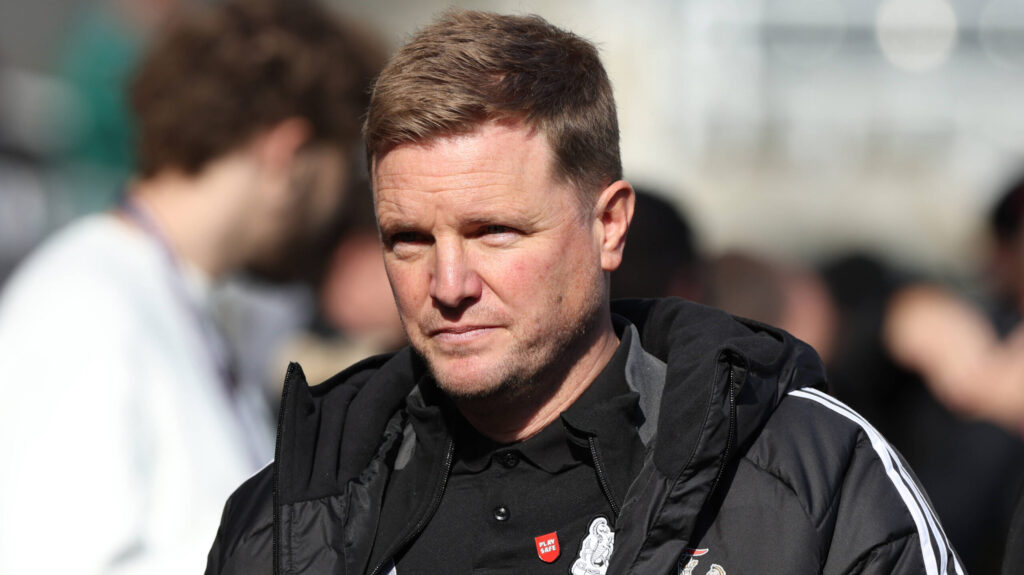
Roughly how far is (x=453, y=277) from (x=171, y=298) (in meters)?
1.56

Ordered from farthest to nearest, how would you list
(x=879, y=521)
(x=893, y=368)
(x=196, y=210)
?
(x=893, y=368) → (x=196, y=210) → (x=879, y=521)

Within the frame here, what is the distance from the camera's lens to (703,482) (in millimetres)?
2107

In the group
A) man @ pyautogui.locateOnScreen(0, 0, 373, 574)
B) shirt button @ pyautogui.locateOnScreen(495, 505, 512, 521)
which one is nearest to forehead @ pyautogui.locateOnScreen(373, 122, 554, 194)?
shirt button @ pyautogui.locateOnScreen(495, 505, 512, 521)

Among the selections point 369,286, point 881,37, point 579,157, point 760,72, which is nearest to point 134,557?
point 579,157

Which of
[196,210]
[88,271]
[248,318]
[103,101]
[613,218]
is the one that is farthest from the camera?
[103,101]

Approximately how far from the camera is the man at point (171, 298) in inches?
120

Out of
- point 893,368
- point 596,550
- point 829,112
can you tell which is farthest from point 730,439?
point 829,112

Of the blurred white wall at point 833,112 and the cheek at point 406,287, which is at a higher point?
the cheek at point 406,287

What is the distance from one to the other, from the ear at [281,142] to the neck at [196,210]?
0.12m

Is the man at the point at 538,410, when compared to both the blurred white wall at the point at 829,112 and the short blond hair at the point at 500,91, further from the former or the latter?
the blurred white wall at the point at 829,112

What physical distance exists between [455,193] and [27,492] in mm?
1481

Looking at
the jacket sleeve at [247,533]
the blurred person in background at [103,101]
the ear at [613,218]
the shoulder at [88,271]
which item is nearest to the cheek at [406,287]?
the ear at [613,218]

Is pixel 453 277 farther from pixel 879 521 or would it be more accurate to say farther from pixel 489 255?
pixel 879 521

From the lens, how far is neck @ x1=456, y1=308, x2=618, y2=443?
7.97 feet
